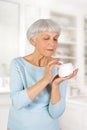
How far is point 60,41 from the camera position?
2498 millimetres

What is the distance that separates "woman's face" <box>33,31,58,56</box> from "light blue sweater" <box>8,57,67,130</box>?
0.09m

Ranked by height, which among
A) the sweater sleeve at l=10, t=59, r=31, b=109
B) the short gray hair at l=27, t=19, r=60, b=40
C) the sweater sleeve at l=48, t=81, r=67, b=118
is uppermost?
the short gray hair at l=27, t=19, r=60, b=40

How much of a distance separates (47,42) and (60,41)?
1.61m

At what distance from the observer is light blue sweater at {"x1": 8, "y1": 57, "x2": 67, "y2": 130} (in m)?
0.91

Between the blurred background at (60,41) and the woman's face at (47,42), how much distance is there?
1.24m

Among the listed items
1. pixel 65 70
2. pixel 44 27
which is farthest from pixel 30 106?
pixel 44 27

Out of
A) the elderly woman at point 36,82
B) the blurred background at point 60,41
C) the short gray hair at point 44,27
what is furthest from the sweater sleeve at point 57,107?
the blurred background at point 60,41

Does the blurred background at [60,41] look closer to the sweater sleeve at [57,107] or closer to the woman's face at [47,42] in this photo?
the sweater sleeve at [57,107]

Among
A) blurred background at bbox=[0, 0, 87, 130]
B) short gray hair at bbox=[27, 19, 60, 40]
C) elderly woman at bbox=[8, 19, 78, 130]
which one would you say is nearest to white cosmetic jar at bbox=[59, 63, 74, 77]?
elderly woman at bbox=[8, 19, 78, 130]

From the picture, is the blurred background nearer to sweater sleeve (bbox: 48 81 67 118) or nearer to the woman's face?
sweater sleeve (bbox: 48 81 67 118)

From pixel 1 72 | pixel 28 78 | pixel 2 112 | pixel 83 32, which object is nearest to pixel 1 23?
pixel 1 72

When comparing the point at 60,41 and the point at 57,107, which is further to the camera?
the point at 60,41

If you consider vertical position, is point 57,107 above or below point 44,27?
below

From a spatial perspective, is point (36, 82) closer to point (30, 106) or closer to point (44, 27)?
point (30, 106)
